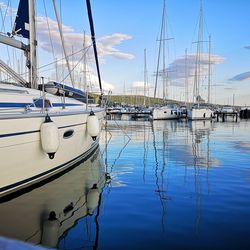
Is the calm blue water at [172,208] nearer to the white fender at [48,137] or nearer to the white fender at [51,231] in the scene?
the white fender at [51,231]

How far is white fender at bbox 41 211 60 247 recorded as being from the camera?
14.2 ft

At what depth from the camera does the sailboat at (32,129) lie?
6.21 meters

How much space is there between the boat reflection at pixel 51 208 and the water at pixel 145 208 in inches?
0.6

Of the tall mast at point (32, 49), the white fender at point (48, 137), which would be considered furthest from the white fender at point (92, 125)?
the white fender at point (48, 137)

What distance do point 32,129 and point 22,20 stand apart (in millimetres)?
4407

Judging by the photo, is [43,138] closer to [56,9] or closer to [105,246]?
[105,246]

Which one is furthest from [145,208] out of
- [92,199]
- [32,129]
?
[32,129]

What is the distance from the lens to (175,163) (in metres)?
10.4

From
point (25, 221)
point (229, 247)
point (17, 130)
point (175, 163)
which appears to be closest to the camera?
point (229, 247)

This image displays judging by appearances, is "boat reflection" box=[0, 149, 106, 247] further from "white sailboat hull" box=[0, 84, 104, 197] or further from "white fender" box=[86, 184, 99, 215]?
"white sailboat hull" box=[0, 84, 104, 197]

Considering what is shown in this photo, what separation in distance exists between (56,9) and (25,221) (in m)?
8.57

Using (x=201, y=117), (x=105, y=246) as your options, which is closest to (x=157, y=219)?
(x=105, y=246)

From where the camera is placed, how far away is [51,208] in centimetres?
576

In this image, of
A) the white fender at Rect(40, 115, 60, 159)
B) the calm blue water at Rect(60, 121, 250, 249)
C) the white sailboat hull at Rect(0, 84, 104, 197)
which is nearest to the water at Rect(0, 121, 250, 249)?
the calm blue water at Rect(60, 121, 250, 249)
